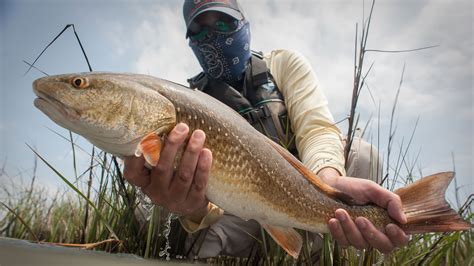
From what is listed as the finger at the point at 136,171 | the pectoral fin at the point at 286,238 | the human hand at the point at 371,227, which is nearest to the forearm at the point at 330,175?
the human hand at the point at 371,227

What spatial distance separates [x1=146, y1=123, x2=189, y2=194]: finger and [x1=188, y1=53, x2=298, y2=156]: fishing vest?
0.94 meters

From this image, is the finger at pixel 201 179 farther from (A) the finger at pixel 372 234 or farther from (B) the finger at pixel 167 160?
(A) the finger at pixel 372 234

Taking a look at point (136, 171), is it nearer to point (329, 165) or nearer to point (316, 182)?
point (316, 182)

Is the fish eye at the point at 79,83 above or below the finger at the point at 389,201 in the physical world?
above

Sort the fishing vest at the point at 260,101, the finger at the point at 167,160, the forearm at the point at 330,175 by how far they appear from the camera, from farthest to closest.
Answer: the fishing vest at the point at 260,101
the forearm at the point at 330,175
the finger at the point at 167,160

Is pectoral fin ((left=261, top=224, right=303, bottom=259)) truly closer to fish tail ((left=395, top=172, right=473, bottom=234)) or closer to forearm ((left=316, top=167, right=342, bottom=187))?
forearm ((left=316, top=167, right=342, bottom=187))

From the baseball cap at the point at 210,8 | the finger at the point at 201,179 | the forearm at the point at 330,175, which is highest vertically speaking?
the baseball cap at the point at 210,8

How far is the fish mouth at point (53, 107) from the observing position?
1834mm

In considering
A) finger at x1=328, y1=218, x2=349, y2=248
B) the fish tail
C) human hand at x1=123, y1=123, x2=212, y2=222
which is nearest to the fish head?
human hand at x1=123, y1=123, x2=212, y2=222

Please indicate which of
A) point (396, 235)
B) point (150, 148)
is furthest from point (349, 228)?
point (150, 148)

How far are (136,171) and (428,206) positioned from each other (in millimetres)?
1609

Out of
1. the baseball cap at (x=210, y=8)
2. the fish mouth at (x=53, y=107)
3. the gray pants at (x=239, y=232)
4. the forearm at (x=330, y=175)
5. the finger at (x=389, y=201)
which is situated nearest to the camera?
the fish mouth at (x=53, y=107)

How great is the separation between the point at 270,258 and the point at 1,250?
1.72m

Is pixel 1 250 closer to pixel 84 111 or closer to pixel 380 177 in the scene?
pixel 84 111
